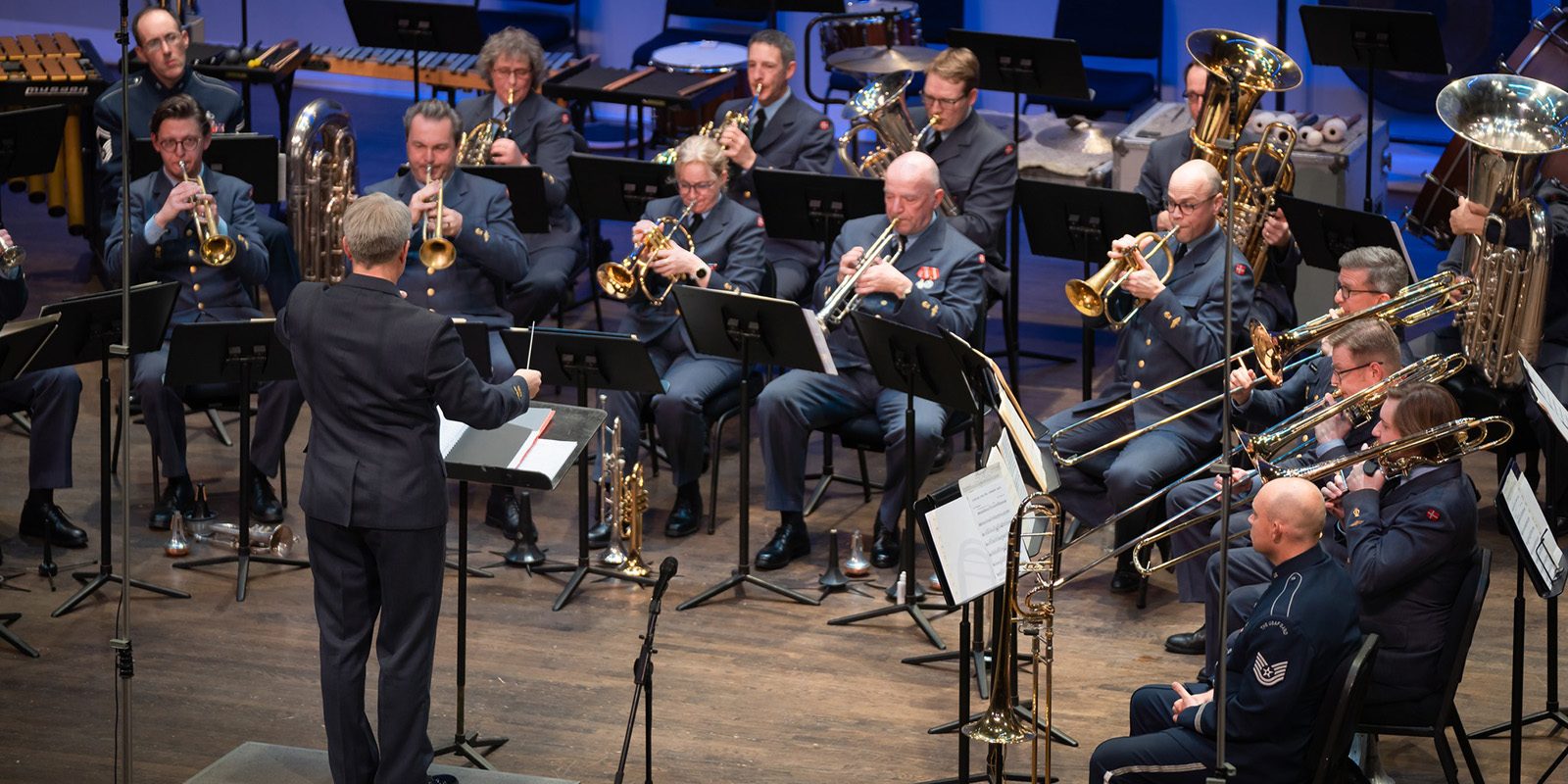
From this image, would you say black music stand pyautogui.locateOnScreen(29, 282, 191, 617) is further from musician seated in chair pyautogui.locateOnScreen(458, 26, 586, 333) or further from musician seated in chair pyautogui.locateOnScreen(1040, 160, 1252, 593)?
musician seated in chair pyautogui.locateOnScreen(1040, 160, 1252, 593)

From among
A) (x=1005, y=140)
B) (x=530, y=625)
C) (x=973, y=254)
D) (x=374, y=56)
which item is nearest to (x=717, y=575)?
(x=530, y=625)

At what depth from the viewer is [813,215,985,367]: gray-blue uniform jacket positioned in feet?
22.2

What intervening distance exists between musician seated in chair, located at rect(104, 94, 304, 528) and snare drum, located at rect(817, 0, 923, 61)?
3.57m

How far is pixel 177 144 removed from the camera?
23.6 feet

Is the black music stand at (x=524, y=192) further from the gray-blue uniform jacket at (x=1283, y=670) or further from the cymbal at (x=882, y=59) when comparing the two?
the gray-blue uniform jacket at (x=1283, y=670)

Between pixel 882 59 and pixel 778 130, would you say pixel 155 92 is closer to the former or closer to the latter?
pixel 778 130

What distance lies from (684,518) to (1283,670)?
125 inches

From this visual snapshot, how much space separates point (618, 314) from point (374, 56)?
246cm

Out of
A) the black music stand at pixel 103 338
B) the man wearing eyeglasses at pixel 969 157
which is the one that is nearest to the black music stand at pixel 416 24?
the man wearing eyeglasses at pixel 969 157

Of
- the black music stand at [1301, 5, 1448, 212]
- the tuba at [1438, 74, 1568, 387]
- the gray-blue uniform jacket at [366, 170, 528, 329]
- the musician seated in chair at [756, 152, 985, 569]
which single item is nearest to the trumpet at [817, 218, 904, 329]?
the musician seated in chair at [756, 152, 985, 569]

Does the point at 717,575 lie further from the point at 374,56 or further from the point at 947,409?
the point at 374,56

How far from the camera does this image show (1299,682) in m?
4.40

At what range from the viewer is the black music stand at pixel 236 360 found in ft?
20.7

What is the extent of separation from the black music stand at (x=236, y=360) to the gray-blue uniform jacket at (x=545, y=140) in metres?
2.09
